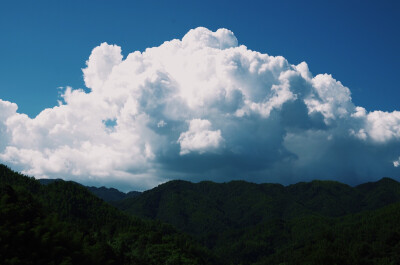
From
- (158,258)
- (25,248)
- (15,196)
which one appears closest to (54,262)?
(25,248)

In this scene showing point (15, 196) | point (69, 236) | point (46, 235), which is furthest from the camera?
point (15, 196)

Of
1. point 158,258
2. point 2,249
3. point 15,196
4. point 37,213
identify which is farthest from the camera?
point 158,258

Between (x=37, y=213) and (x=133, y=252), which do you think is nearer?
(x=37, y=213)

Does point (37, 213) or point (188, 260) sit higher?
point (37, 213)

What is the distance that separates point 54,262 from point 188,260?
5533 inches

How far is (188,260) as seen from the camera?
19550 cm

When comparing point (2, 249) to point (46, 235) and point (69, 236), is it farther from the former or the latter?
point (69, 236)

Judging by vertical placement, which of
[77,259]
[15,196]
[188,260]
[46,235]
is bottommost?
[188,260]

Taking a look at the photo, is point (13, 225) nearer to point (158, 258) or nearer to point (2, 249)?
point (2, 249)

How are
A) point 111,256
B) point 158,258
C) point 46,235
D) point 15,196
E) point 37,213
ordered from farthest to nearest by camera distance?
1. point 158,258
2. point 111,256
3. point 15,196
4. point 37,213
5. point 46,235

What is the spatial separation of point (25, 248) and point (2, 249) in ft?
14.2

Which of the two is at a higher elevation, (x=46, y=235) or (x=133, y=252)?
(x=46, y=235)

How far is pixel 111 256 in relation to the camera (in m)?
104

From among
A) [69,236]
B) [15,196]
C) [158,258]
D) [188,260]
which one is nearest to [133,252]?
[158,258]
